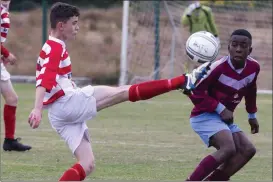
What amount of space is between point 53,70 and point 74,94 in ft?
1.00

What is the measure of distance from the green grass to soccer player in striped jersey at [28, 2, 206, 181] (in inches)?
56.9

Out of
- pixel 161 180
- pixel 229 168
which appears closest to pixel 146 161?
pixel 161 180

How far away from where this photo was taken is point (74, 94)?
7.21 m

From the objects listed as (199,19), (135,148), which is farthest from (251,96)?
(199,19)

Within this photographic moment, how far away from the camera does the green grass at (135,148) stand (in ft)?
29.8

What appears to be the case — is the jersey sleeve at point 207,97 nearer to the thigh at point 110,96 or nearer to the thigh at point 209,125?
the thigh at point 209,125

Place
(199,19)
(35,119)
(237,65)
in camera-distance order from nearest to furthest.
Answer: (35,119)
(237,65)
(199,19)

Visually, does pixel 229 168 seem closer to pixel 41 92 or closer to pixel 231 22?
pixel 41 92

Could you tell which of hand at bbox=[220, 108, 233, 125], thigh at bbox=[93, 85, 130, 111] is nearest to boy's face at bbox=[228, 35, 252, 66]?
hand at bbox=[220, 108, 233, 125]

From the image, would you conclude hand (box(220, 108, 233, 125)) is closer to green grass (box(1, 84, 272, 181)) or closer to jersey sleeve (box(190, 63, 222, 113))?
jersey sleeve (box(190, 63, 222, 113))

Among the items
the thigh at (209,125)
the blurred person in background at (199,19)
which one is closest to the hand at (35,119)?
the thigh at (209,125)

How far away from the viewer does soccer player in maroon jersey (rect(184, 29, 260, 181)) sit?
770 cm

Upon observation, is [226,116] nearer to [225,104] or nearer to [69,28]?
[225,104]

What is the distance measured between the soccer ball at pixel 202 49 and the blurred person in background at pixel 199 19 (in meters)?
11.1
